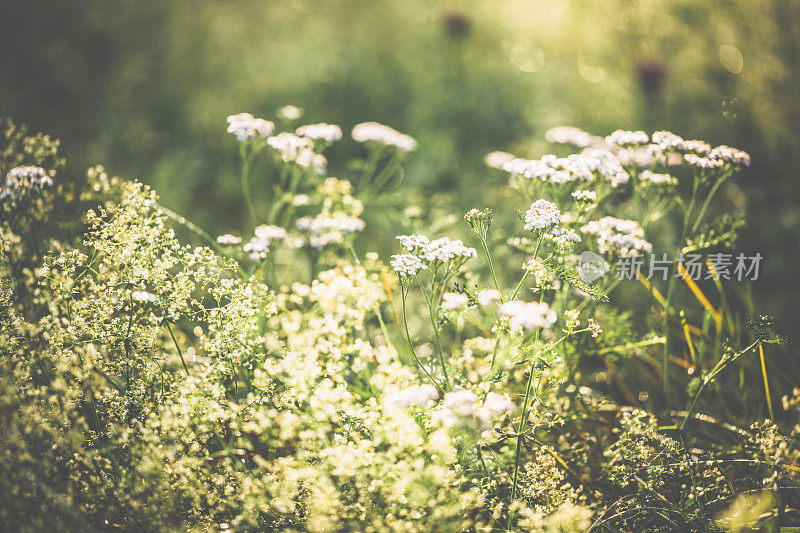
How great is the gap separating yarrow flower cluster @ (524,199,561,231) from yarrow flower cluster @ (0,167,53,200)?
208 centimetres

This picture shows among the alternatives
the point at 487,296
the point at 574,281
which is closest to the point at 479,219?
the point at 487,296

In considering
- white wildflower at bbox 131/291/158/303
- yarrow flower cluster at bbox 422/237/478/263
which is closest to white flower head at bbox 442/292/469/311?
yarrow flower cluster at bbox 422/237/478/263

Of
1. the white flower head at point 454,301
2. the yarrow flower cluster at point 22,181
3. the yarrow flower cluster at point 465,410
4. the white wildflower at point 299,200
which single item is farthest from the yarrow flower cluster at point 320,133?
the yarrow flower cluster at point 465,410

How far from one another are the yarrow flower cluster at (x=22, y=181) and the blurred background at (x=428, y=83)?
6.36 feet

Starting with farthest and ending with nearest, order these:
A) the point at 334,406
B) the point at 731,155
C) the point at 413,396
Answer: the point at 731,155
the point at 334,406
the point at 413,396

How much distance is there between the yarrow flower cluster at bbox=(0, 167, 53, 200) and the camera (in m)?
2.21

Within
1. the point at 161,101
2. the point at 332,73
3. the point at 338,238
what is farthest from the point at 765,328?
the point at 161,101

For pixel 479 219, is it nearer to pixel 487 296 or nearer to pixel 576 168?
pixel 487 296

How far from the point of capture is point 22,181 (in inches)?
88.3

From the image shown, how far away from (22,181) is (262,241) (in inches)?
42.1

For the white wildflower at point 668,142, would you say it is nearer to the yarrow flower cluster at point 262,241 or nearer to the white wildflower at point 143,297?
the yarrow flower cluster at point 262,241

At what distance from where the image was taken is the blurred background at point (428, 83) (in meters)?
4.37

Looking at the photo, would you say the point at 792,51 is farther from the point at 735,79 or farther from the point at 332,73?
the point at 332,73

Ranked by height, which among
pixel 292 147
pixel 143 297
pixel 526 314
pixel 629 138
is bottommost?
pixel 526 314
